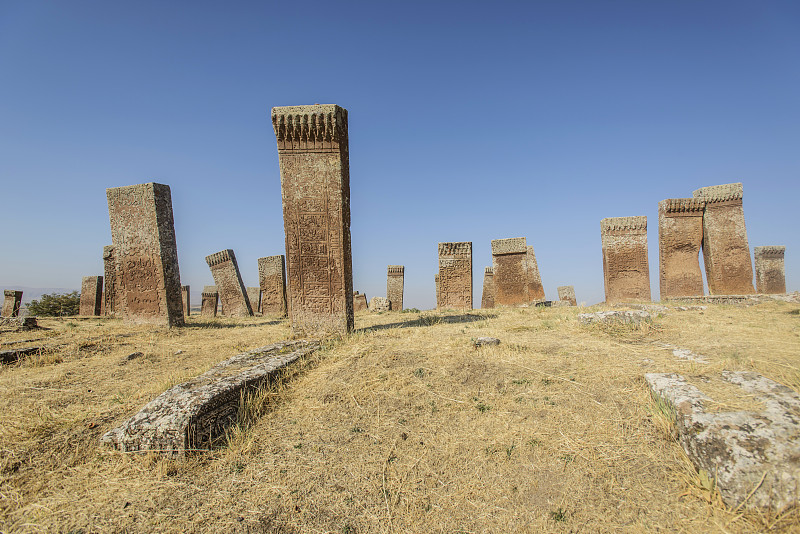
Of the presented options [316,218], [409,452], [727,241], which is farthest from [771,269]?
[409,452]

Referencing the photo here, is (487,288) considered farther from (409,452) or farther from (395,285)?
(409,452)

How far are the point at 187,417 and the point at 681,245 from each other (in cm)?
1446

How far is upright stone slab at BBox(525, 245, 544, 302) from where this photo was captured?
15.9 meters

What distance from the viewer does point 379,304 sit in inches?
620

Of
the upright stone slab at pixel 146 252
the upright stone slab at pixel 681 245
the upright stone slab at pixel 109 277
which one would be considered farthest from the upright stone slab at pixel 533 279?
the upright stone slab at pixel 109 277

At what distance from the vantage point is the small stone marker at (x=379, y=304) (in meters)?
15.6

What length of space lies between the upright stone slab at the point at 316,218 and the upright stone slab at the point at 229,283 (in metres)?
8.00

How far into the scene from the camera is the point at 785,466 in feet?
6.49

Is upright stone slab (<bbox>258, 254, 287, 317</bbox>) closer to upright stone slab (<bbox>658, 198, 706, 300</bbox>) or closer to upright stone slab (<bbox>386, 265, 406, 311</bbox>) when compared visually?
upright stone slab (<bbox>386, 265, 406, 311</bbox>)

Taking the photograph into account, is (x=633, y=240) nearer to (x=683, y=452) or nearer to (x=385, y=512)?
(x=683, y=452)

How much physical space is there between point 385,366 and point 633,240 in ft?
37.6

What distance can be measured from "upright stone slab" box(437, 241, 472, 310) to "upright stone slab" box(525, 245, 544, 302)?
12.1ft

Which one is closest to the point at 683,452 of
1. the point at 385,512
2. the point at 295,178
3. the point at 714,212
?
the point at 385,512

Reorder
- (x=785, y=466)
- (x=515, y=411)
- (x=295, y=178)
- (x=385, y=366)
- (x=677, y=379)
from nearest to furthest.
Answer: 1. (x=785, y=466)
2. (x=677, y=379)
3. (x=515, y=411)
4. (x=385, y=366)
5. (x=295, y=178)
